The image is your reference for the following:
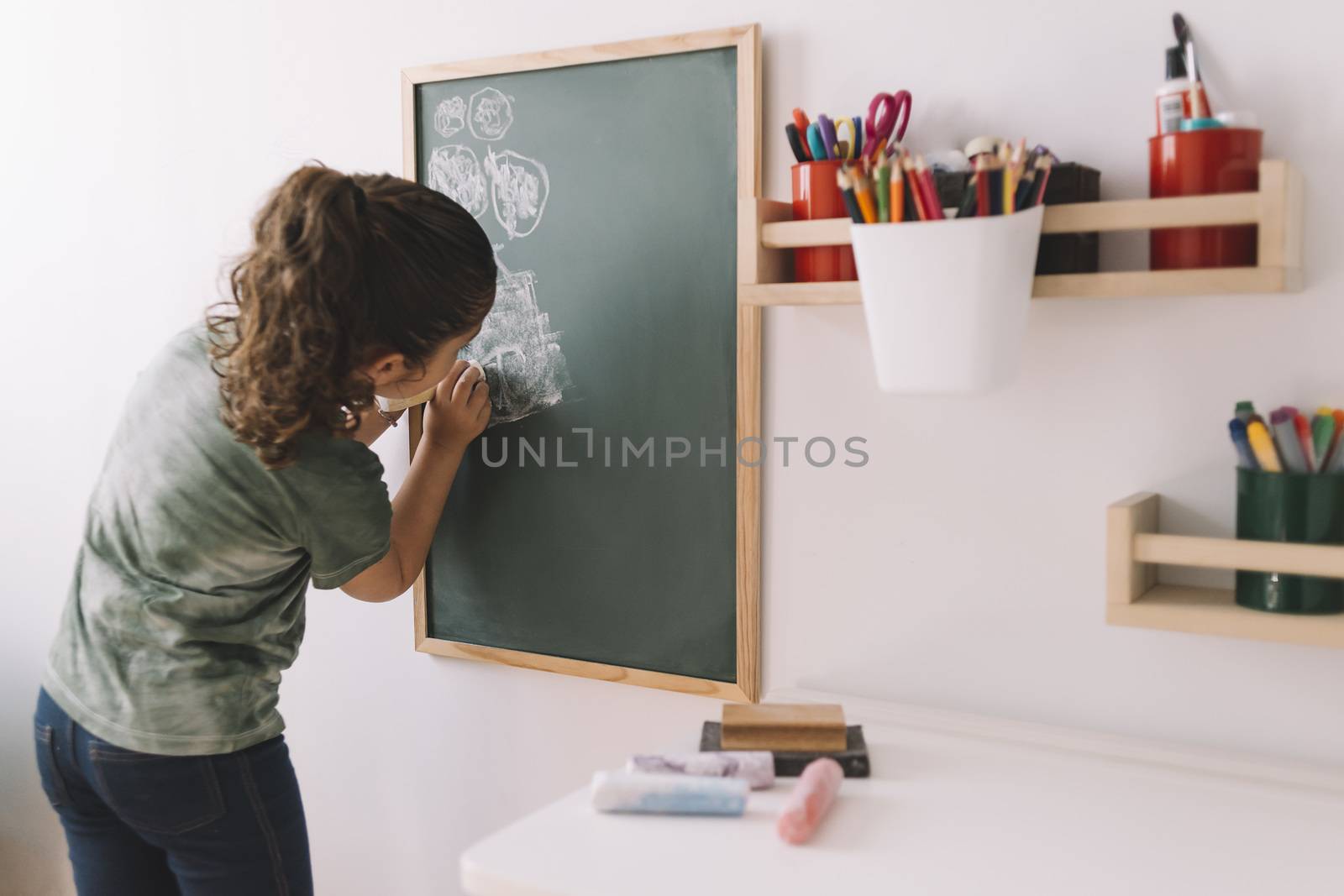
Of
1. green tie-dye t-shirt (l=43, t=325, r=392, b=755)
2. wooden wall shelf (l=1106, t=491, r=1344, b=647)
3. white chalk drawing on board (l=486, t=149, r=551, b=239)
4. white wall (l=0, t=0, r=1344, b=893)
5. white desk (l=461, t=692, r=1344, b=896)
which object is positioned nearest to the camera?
white desk (l=461, t=692, r=1344, b=896)

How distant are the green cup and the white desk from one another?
16 cm

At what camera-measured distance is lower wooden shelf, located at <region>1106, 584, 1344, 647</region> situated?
91cm

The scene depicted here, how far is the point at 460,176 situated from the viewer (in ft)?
4.62

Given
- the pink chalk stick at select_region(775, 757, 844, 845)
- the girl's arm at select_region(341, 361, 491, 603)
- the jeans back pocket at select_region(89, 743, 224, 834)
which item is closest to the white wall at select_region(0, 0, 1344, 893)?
the girl's arm at select_region(341, 361, 491, 603)

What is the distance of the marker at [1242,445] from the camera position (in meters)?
0.96

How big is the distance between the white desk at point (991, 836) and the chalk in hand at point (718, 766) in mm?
19

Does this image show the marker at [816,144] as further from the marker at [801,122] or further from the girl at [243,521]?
the girl at [243,521]

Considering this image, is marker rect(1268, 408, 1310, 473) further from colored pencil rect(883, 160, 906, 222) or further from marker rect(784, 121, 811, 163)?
marker rect(784, 121, 811, 163)

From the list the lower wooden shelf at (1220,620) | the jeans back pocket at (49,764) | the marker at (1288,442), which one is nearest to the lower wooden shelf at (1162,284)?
the marker at (1288,442)

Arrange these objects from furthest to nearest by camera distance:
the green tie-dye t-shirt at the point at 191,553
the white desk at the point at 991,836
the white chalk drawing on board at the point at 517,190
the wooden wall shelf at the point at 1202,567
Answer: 1. the white chalk drawing on board at the point at 517,190
2. the green tie-dye t-shirt at the point at 191,553
3. the wooden wall shelf at the point at 1202,567
4. the white desk at the point at 991,836

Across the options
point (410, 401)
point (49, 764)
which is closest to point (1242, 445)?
point (410, 401)

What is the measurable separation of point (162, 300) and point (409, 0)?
0.60m

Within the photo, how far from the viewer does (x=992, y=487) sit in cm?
113

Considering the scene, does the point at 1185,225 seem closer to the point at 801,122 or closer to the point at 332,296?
the point at 801,122
